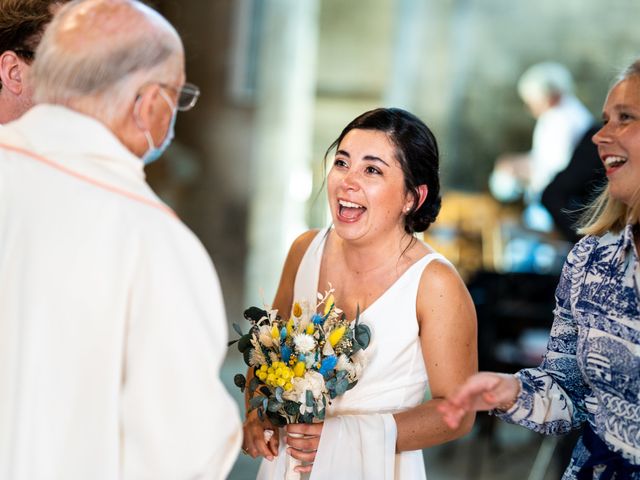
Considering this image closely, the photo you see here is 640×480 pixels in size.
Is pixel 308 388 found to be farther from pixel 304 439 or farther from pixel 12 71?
pixel 12 71

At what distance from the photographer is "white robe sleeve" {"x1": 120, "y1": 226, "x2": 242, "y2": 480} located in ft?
6.66

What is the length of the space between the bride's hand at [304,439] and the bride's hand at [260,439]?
91 mm

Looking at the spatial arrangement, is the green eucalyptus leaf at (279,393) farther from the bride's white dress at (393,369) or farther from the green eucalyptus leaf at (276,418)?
the bride's white dress at (393,369)

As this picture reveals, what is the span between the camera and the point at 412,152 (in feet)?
10.4

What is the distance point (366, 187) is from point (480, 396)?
857 millimetres

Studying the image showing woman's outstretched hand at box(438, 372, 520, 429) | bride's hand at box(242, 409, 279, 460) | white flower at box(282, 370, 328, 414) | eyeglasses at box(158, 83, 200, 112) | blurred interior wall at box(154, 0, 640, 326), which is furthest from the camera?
blurred interior wall at box(154, 0, 640, 326)

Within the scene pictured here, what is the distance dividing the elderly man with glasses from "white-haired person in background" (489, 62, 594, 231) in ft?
22.6

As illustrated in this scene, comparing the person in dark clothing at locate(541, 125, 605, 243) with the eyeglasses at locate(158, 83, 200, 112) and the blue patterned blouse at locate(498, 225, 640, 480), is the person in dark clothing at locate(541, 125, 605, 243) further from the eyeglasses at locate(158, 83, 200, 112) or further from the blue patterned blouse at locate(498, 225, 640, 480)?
the eyeglasses at locate(158, 83, 200, 112)

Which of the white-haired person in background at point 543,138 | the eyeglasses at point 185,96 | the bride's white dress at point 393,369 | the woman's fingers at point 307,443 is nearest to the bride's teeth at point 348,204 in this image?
the bride's white dress at point 393,369

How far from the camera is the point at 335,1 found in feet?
31.2

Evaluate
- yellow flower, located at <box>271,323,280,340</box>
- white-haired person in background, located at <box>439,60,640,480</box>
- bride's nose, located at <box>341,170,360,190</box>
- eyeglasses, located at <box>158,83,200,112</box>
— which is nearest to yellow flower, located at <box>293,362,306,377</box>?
yellow flower, located at <box>271,323,280,340</box>

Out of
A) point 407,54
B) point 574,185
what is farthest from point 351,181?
point 407,54

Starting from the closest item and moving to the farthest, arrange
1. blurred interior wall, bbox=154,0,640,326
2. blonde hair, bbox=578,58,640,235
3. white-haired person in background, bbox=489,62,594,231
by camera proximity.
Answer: blonde hair, bbox=578,58,640,235, white-haired person in background, bbox=489,62,594,231, blurred interior wall, bbox=154,0,640,326

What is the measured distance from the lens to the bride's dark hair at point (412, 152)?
3.17 meters
